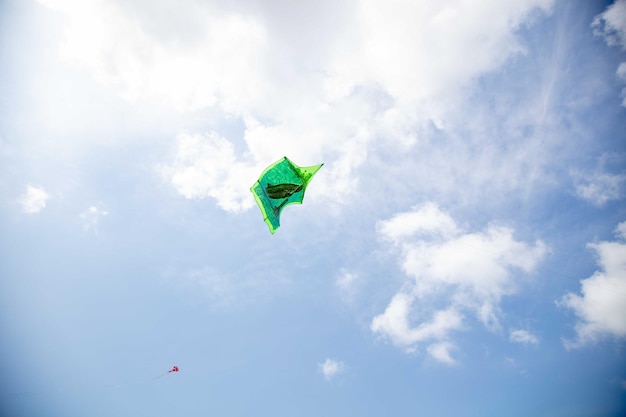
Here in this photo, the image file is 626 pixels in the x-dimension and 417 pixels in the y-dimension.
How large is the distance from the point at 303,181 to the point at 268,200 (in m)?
2.40

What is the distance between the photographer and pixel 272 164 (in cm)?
1485

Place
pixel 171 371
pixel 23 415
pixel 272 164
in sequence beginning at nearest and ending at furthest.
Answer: pixel 272 164 → pixel 171 371 → pixel 23 415

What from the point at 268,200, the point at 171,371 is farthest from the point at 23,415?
the point at 268,200

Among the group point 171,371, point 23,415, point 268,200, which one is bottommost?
point 171,371

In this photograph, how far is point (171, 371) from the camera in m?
16.6

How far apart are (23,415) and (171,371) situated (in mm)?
163787

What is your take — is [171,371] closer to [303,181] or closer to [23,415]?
[303,181]

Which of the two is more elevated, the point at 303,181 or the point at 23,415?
the point at 23,415

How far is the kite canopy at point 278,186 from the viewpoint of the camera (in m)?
15.0

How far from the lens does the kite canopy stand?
1498 cm

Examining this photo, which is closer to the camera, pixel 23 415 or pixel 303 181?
pixel 303 181

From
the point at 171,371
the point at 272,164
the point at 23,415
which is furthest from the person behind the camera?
the point at 23,415

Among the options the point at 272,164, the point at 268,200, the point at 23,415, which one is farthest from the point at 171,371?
the point at 23,415

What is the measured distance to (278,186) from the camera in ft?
50.8
